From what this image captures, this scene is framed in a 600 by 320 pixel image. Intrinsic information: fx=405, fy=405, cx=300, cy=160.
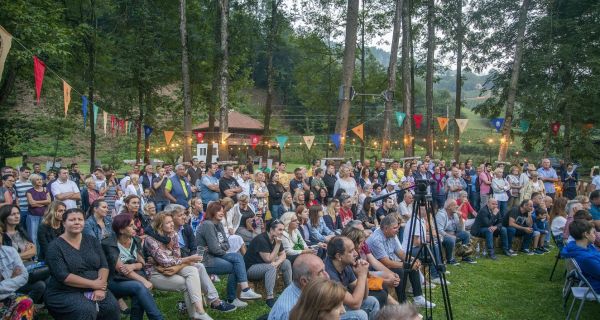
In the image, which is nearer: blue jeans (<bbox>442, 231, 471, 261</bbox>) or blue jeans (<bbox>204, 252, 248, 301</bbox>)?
blue jeans (<bbox>204, 252, 248, 301</bbox>)

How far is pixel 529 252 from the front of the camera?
327 inches

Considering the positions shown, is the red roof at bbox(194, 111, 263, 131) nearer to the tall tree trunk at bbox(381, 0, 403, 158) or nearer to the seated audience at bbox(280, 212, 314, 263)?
the tall tree trunk at bbox(381, 0, 403, 158)

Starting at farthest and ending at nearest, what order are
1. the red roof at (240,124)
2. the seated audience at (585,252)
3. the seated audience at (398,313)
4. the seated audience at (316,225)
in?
the red roof at (240,124), the seated audience at (316,225), the seated audience at (585,252), the seated audience at (398,313)

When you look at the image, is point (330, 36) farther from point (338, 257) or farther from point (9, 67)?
point (338, 257)

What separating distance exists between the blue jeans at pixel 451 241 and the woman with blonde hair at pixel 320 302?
5.34m

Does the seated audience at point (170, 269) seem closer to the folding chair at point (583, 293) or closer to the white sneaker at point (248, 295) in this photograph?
the white sneaker at point (248, 295)

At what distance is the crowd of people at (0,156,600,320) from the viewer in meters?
3.44

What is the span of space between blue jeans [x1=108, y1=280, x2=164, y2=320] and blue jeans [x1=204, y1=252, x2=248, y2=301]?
1085 millimetres

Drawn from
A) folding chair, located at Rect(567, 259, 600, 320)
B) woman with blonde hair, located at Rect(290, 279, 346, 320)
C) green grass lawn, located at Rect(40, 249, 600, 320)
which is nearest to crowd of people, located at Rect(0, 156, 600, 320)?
woman with blonde hair, located at Rect(290, 279, 346, 320)

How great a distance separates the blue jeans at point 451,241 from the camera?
7071 mm

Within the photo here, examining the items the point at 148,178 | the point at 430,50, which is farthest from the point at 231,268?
the point at 430,50

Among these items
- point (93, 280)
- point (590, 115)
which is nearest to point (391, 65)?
point (590, 115)

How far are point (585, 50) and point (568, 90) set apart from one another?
1630mm

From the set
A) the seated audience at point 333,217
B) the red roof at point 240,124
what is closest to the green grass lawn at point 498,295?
the seated audience at point 333,217
